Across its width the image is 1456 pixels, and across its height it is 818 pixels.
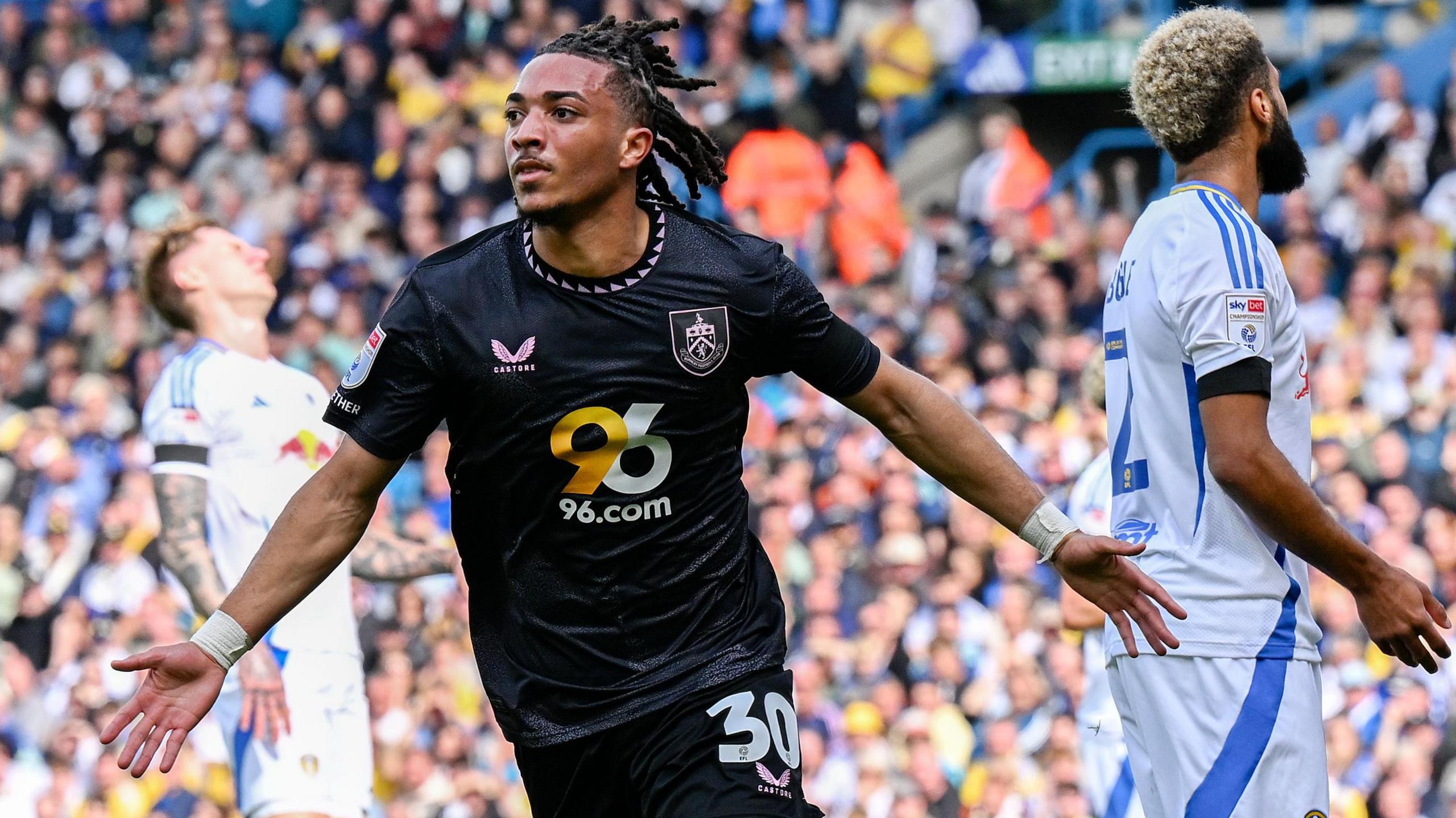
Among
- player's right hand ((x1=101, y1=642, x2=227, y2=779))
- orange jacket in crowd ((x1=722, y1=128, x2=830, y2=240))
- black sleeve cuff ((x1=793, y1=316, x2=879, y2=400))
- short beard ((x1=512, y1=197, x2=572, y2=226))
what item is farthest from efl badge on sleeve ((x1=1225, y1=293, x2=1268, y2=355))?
orange jacket in crowd ((x1=722, y1=128, x2=830, y2=240))

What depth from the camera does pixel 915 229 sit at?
17.1 meters

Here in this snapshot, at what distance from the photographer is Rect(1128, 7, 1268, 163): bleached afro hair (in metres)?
4.93

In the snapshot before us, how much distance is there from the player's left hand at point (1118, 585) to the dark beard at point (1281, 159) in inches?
45.4

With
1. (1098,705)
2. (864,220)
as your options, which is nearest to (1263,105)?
(1098,705)

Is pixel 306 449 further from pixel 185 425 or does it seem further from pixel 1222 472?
pixel 1222 472

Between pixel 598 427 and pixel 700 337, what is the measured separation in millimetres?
324

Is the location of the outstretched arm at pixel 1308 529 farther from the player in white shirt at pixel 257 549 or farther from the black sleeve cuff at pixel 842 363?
the player in white shirt at pixel 257 549

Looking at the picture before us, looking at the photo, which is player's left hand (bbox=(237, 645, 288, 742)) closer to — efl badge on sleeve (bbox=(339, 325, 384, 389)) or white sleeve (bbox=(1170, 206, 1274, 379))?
efl badge on sleeve (bbox=(339, 325, 384, 389))

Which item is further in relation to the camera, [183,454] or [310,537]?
[183,454]

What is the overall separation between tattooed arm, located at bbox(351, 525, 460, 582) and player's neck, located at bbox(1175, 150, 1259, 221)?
3.03 metres

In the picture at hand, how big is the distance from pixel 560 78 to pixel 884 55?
13695 mm

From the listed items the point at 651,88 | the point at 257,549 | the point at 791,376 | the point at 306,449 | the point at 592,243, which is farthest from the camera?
the point at 791,376

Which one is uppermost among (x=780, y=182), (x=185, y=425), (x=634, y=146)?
(x=780, y=182)

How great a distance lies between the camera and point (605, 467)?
4.59 metres
